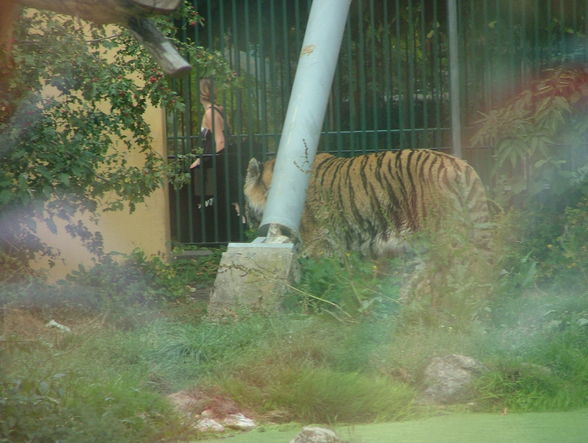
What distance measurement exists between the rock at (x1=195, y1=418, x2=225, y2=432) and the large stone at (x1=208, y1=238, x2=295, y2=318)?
1.77 meters

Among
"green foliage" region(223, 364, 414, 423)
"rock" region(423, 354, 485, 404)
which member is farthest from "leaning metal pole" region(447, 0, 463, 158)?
"green foliage" region(223, 364, 414, 423)

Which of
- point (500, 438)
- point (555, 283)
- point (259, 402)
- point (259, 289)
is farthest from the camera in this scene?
point (555, 283)

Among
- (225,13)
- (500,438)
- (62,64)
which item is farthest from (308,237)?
(500,438)

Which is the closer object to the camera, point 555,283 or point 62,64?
point 62,64

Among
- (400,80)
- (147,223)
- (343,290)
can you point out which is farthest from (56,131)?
(400,80)

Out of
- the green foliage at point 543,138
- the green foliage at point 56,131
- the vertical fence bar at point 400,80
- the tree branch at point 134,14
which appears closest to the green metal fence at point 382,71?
the vertical fence bar at point 400,80

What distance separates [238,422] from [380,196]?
434cm

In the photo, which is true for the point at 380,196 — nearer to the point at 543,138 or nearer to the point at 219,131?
the point at 543,138

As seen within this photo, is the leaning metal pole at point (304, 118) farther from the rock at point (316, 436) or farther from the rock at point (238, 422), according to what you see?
the rock at point (316, 436)

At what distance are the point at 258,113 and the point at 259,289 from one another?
167 inches

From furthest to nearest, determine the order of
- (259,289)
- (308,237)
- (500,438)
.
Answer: (308,237) → (259,289) → (500,438)

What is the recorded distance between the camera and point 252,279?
7.22m

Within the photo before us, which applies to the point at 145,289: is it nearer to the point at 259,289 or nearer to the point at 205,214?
the point at 259,289

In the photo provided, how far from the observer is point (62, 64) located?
7.42m
